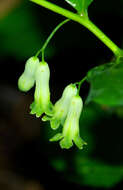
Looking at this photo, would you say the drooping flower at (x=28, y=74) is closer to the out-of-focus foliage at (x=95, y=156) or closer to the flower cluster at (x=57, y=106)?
the flower cluster at (x=57, y=106)

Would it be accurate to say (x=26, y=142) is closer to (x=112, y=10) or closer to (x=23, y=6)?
(x=23, y=6)

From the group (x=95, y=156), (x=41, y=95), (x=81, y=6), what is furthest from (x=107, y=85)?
(x=95, y=156)

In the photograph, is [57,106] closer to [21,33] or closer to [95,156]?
[95,156]

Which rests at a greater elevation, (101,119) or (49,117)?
(49,117)

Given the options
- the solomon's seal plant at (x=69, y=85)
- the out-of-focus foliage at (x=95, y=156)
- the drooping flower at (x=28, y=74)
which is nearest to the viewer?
the solomon's seal plant at (x=69, y=85)

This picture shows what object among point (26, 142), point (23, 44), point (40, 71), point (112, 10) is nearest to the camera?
point (40, 71)

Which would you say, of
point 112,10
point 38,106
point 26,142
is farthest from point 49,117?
point 26,142

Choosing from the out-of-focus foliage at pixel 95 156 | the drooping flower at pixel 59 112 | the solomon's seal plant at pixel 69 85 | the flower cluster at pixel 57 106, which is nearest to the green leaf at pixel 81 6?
the solomon's seal plant at pixel 69 85
